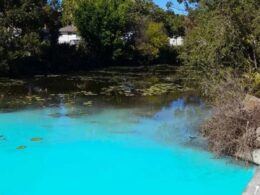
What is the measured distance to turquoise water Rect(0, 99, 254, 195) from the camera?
9484mm

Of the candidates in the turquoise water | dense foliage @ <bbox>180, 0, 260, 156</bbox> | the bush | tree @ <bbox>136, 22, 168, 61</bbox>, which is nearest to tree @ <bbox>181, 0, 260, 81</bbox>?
dense foliage @ <bbox>180, 0, 260, 156</bbox>

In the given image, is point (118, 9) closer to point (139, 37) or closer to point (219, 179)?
point (139, 37)

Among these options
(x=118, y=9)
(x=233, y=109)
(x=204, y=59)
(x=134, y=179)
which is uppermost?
(x=118, y=9)

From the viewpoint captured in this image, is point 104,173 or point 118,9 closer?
point 104,173

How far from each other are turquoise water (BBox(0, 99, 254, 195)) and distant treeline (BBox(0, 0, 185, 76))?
15.7 meters

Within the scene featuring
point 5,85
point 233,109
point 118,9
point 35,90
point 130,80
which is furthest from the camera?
point 118,9

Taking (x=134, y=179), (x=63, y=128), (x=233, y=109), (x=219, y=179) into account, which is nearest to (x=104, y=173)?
(x=134, y=179)

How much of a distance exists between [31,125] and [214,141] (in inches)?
251

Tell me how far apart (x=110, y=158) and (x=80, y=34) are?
3290 cm

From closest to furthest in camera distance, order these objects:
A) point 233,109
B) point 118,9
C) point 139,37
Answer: point 233,109
point 118,9
point 139,37

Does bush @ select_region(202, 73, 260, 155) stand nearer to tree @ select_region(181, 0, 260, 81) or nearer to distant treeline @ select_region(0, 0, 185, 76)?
tree @ select_region(181, 0, 260, 81)

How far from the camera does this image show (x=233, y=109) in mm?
10867

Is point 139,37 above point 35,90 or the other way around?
above

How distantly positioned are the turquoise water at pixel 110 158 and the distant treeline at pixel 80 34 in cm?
1567
